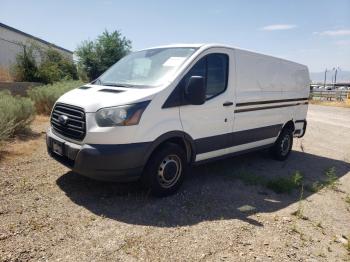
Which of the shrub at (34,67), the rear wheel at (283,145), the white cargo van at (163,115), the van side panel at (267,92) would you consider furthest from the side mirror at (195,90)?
the shrub at (34,67)

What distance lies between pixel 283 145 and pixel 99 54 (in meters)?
25.5

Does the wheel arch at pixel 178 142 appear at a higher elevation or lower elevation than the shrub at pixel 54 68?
lower

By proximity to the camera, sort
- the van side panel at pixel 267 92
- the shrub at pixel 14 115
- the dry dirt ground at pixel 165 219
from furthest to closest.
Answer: the shrub at pixel 14 115
the van side panel at pixel 267 92
the dry dirt ground at pixel 165 219

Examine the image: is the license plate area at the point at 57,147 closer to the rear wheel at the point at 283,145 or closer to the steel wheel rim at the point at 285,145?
the rear wheel at the point at 283,145

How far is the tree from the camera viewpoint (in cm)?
2979

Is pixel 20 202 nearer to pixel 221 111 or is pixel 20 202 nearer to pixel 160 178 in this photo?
pixel 160 178

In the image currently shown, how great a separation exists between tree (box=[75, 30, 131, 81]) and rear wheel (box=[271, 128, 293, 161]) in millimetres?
23664

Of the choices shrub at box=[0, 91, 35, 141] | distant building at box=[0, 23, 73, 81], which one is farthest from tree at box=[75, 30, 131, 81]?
shrub at box=[0, 91, 35, 141]

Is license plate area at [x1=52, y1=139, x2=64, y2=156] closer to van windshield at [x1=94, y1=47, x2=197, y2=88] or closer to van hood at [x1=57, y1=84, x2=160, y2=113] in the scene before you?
van hood at [x1=57, y1=84, x2=160, y2=113]

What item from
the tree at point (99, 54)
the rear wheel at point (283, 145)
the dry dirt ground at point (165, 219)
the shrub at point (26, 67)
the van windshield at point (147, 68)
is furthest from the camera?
the tree at point (99, 54)

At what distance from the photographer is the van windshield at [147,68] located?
485 cm

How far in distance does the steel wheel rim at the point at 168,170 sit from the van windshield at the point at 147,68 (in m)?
1.09

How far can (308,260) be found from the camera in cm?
357

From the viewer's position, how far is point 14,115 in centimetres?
763
